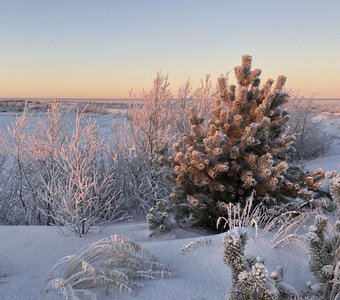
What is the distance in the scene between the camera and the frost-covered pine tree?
5.34 metres

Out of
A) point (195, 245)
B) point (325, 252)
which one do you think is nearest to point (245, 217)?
point (195, 245)

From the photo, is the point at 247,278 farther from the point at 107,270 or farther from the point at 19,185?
the point at 19,185

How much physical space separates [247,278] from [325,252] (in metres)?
0.99

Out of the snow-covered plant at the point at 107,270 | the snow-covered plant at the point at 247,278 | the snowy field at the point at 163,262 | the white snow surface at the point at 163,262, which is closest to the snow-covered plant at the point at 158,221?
the snowy field at the point at 163,262

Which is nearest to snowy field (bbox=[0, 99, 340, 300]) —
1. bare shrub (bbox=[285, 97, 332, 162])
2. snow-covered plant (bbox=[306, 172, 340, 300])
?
snow-covered plant (bbox=[306, 172, 340, 300])

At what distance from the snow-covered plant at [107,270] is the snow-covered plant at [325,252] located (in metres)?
1.18

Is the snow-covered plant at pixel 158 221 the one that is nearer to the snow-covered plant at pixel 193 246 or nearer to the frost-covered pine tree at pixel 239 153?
the frost-covered pine tree at pixel 239 153

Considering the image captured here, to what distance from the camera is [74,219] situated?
5191mm

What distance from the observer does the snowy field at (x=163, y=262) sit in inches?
122

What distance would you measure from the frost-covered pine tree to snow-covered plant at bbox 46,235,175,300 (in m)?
1.97

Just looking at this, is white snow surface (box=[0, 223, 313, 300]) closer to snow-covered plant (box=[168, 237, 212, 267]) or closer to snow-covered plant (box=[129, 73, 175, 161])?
snow-covered plant (box=[168, 237, 212, 267])

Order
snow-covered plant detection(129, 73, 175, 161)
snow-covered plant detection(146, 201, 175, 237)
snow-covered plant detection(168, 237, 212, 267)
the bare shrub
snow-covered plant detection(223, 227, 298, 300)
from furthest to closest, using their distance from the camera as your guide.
A: the bare shrub < snow-covered plant detection(129, 73, 175, 161) < snow-covered plant detection(146, 201, 175, 237) < snow-covered plant detection(168, 237, 212, 267) < snow-covered plant detection(223, 227, 298, 300)

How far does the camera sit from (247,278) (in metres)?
2.35

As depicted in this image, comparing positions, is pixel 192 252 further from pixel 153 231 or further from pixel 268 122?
pixel 268 122
